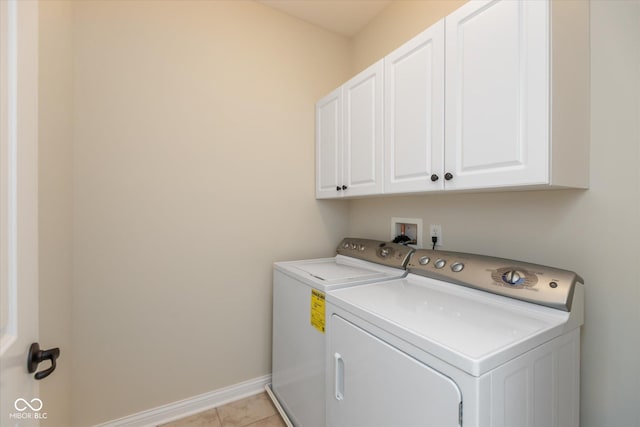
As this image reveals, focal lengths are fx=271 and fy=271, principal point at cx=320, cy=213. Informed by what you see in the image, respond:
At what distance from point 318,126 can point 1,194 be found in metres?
1.78

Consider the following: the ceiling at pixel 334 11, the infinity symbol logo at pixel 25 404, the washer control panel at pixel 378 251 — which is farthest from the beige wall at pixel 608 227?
the infinity symbol logo at pixel 25 404

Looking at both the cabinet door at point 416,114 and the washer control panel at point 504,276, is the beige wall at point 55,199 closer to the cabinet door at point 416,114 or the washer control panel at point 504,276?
the cabinet door at point 416,114

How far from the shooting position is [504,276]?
1085mm

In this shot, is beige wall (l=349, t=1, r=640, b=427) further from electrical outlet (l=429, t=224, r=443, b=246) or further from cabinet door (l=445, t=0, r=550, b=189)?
electrical outlet (l=429, t=224, r=443, b=246)

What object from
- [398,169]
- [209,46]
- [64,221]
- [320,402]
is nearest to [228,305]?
[320,402]

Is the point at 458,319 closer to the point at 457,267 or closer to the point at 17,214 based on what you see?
the point at 457,267

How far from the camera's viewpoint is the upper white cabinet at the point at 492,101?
90 cm

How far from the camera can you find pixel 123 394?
1562 mm

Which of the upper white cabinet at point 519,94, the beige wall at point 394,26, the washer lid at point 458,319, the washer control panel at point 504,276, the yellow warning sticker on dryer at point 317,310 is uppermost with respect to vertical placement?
the beige wall at point 394,26

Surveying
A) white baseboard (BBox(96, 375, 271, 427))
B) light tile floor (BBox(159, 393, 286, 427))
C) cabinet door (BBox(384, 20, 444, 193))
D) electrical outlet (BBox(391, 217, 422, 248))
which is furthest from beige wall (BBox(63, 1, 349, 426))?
cabinet door (BBox(384, 20, 444, 193))

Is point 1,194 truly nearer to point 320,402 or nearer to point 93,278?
point 93,278

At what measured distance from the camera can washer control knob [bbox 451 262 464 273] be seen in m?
1.24

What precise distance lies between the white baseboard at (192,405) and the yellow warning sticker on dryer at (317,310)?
93 cm

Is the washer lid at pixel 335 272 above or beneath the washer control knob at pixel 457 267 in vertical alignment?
beneath
